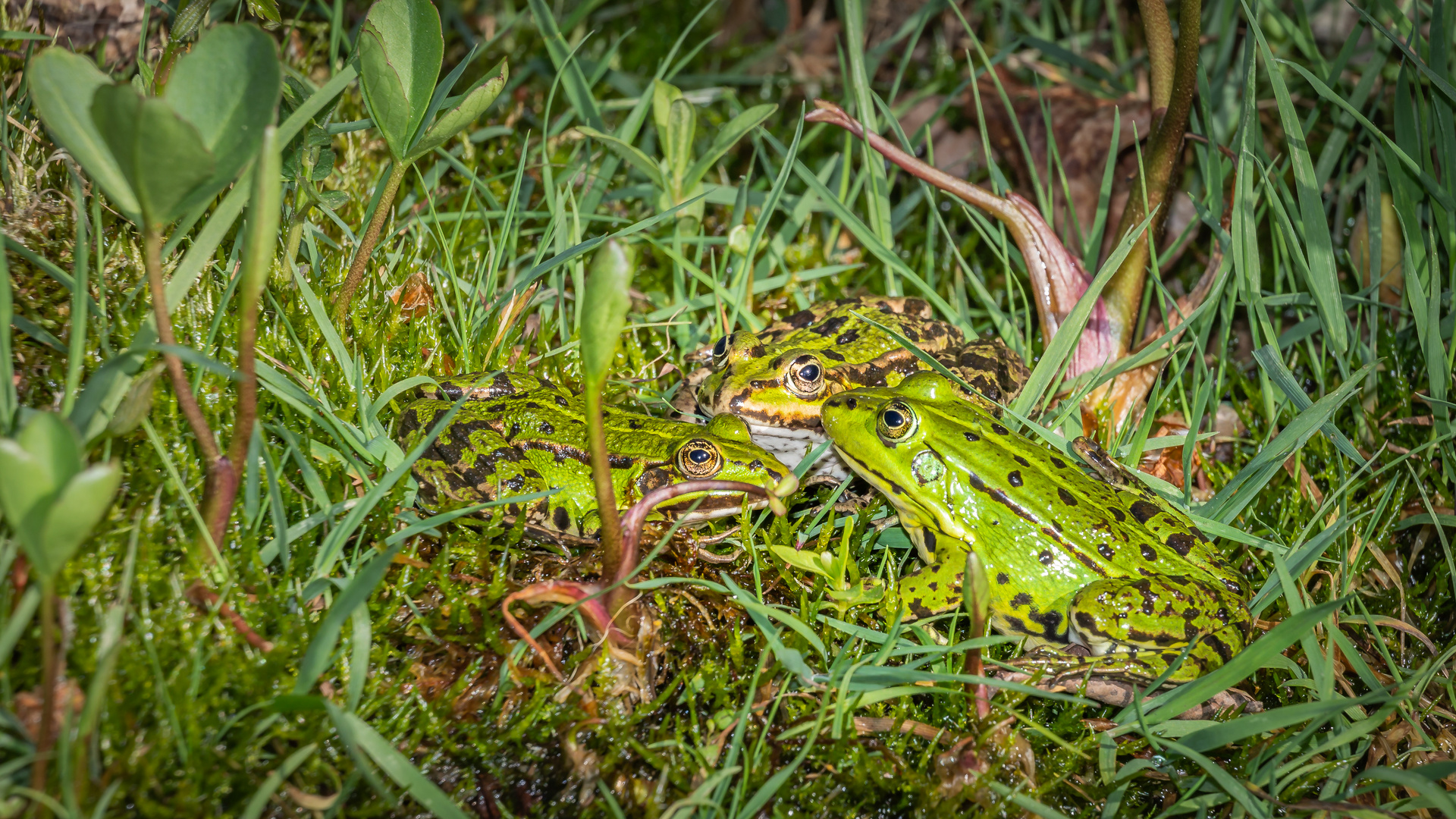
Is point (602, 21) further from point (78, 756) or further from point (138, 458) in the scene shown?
point (78, 756)

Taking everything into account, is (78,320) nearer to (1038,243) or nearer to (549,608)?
(549,608)

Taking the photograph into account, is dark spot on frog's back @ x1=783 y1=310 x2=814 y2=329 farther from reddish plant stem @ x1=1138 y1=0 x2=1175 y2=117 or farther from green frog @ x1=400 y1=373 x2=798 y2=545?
reddish plant stem @ x1=1138 y1=0 x2=1175 y2=117

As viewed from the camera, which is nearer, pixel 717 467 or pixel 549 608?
pixel 549 608

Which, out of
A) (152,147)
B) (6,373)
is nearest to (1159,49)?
(152,147)

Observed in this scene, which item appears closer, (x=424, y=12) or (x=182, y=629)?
(x=182, y=629)

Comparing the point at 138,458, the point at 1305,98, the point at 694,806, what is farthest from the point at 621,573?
the point at 1305,98

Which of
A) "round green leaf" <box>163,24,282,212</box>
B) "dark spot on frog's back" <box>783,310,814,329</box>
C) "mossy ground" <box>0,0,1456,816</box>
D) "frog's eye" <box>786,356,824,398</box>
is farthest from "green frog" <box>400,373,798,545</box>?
"round green leaf" <box>163,24,282,212</box>
